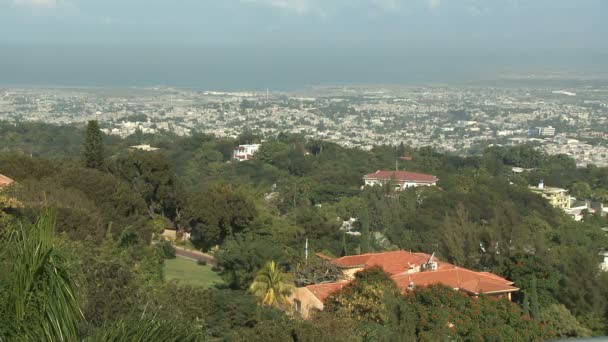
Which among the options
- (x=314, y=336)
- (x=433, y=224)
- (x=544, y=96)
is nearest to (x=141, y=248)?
(x=314, y=336)

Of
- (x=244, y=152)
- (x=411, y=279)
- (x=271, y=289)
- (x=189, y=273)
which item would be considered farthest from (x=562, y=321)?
(x=244, y=152)

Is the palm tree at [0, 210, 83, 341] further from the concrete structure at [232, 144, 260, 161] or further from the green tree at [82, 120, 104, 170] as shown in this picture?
the concrete structure at [232, 144, 260, 161]

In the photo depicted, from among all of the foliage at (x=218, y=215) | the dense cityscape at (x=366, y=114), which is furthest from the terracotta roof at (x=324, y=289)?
the dense cityscape at (x=366, y=114)

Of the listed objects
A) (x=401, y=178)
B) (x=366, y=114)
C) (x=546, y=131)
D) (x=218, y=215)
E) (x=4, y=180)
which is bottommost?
(x=366, y=114)

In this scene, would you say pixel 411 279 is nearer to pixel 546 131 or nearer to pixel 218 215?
pixel 218 215

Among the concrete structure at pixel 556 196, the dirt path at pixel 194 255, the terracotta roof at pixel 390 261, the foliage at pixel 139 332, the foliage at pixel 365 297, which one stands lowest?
the concrete structure at pixel 556 196

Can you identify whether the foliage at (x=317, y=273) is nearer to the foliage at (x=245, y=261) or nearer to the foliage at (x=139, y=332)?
the foliage at (x=245, y=261)
